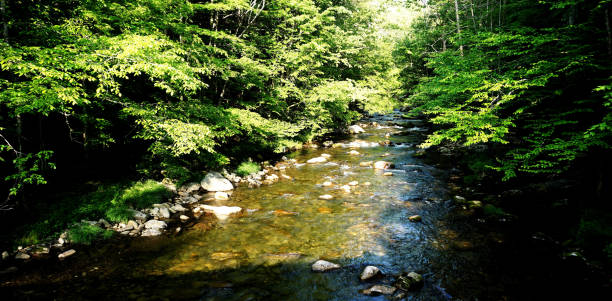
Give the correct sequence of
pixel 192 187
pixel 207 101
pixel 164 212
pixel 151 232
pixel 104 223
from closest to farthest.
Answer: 1. pixel 151 232
2. pixel 104 223
3. pixel 164 212
4. pixel 192 187
5. pixel 207 101

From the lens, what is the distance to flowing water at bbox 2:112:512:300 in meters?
5.27

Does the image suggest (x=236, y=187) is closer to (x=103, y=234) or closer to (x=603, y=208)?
(x=103, y=234)

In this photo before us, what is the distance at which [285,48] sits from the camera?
625 inches

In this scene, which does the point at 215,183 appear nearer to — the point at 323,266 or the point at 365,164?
the point at 323,266

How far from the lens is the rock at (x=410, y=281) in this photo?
17.4ft

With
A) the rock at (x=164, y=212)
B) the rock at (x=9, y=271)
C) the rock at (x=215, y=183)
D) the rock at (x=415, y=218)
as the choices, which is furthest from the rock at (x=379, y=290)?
the rock at (x=215, y=183)

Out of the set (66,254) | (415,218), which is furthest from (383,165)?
(66,254)

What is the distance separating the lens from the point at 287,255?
6.63 metres

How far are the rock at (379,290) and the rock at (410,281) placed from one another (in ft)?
0.65

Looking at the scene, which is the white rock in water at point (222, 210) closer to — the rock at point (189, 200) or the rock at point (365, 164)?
the rock at point (189, 200)

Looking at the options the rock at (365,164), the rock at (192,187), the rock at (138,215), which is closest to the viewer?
the rock at (138,215)

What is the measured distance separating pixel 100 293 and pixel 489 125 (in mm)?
9441

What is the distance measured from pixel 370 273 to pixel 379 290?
503 mm

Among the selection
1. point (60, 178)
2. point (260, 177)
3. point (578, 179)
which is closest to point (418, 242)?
point (578, 179)
